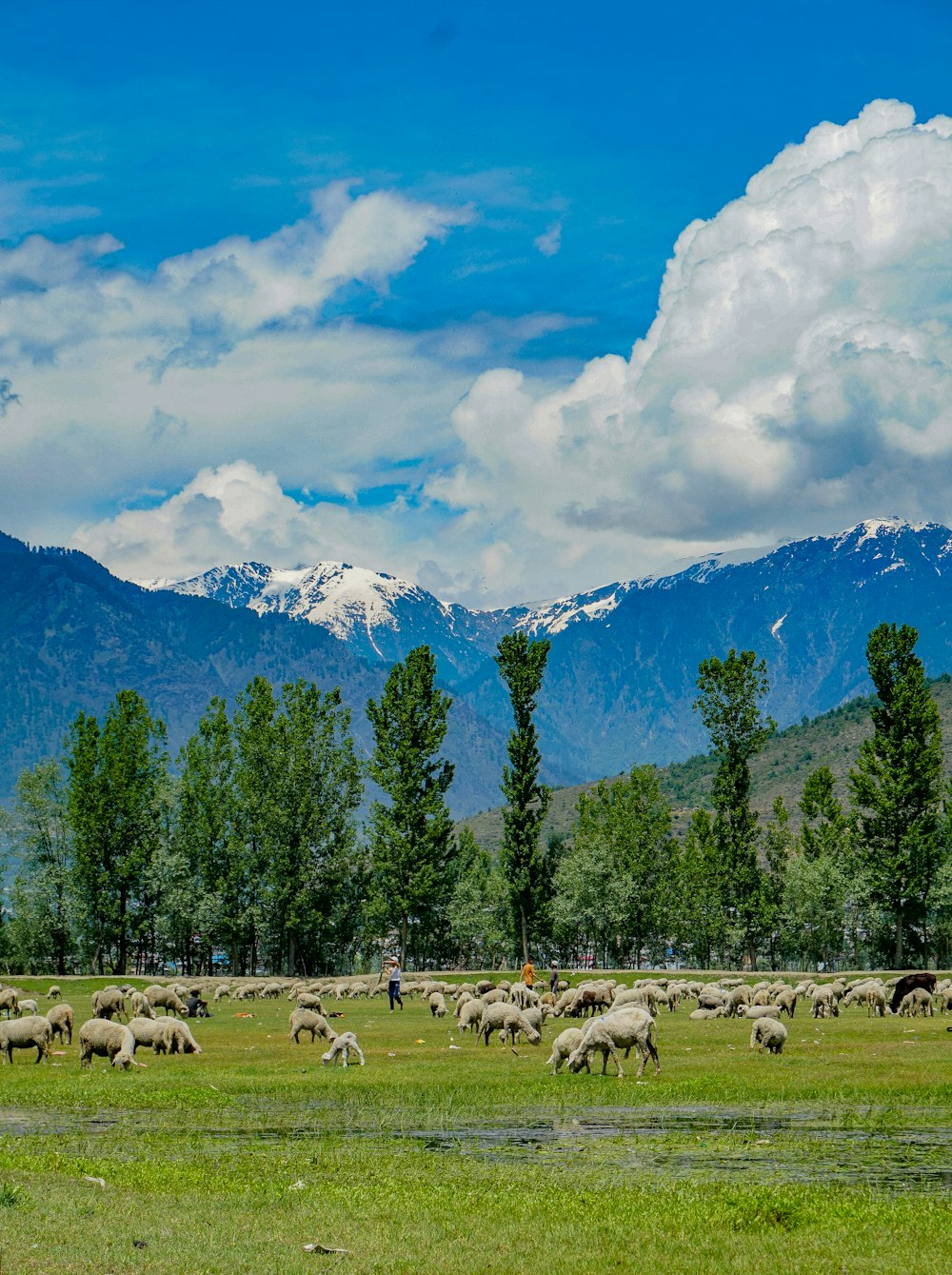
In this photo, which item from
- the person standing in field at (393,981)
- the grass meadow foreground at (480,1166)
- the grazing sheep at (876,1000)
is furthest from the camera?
the person standing in field at (393,981)

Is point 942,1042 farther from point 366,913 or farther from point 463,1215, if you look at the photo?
point 366,913

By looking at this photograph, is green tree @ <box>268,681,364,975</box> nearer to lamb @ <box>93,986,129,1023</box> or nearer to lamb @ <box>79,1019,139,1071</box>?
lamb @ <box>93,986,129,1023</box>

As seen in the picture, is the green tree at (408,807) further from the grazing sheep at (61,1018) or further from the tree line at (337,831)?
the grazing sheep at (61,1018)

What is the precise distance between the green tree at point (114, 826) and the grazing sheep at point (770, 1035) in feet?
212

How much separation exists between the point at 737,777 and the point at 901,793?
11560 millimetres

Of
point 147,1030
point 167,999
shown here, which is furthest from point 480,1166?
point 167,999

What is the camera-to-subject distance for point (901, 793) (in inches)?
3354

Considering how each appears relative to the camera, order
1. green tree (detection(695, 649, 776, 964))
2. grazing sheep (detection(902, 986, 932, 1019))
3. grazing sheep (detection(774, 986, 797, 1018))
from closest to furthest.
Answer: grazing sheep (detection(774, 986, 797, 1018)), grazing sheep (detection(902, 986, 932, 1019)), green tree (detection(695, 649, 776, 964))

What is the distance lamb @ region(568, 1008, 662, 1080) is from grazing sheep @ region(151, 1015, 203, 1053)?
11.6m

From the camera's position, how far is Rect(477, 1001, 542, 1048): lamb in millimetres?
35969

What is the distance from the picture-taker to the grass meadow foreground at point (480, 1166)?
1325 cm

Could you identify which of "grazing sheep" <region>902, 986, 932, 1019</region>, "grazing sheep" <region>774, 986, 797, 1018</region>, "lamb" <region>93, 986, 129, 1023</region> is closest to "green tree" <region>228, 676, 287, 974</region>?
"lamb" <region>93, 986, 129, 1023</region>

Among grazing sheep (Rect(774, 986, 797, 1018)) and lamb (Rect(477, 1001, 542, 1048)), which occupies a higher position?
lamb (Rect(477, 1001, 542, 1048))

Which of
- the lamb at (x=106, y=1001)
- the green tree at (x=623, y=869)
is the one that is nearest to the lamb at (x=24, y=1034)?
the lamb at (x=106, y=1001)
